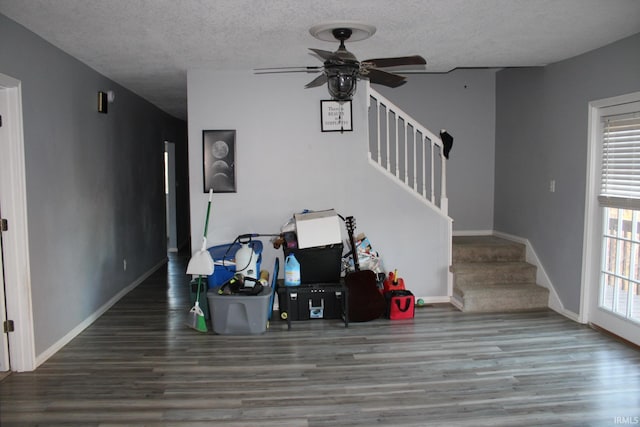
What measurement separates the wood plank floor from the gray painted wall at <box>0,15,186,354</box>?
1.50ft

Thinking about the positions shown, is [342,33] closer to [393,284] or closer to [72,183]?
[393,284]

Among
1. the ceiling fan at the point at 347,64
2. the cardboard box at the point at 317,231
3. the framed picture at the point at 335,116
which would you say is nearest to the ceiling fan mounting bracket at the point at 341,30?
the ceiling fan at the point at 347,64

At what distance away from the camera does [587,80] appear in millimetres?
4395

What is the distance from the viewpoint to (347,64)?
9.96 ft

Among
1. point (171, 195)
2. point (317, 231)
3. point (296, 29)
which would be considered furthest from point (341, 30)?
point (171, 195)

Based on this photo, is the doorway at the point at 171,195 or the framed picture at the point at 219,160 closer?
the framed picture at the point at 219,160

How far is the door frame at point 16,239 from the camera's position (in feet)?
11.0

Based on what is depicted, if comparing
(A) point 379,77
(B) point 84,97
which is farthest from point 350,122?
(B) point 84,97

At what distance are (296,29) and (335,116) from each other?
155 centimetres

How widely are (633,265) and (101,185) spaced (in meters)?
5.01

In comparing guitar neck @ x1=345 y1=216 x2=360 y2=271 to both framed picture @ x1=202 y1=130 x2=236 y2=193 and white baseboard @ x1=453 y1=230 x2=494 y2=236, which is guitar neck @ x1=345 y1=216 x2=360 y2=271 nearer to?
framed picture @ x1=202 y1=130 x2=236 y2=193

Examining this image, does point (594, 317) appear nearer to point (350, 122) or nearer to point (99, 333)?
point (350, 122)

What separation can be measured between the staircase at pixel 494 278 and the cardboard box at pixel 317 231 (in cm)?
155

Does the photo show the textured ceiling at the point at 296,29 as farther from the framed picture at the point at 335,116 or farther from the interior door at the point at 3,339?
the interior door at the point at 3,339
